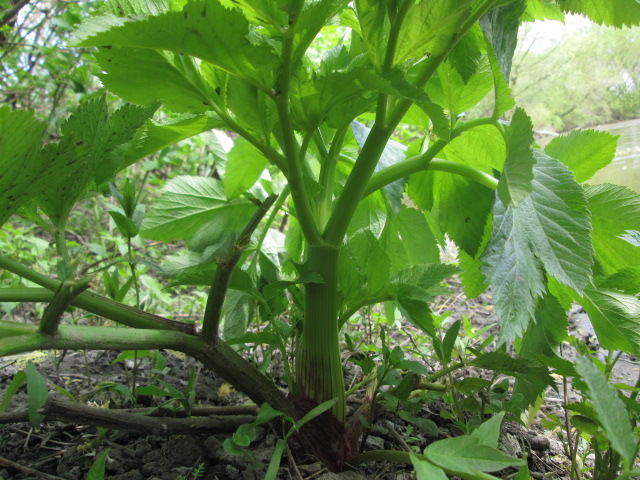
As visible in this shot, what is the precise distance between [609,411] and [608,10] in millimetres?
429

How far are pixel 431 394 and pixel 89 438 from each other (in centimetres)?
48

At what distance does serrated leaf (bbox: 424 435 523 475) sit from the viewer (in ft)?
1.30

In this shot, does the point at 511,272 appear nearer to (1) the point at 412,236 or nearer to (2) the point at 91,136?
(1) the point at 412,236

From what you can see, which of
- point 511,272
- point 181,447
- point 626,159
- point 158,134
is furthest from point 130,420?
point 626,159

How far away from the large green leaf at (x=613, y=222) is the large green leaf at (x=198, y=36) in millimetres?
464

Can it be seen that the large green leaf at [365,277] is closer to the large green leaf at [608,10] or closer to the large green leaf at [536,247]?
the large green leaf at [536,247]

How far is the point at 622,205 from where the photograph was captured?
60 cm

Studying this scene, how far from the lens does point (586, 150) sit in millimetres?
665

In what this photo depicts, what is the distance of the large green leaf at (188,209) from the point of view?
2.60ft

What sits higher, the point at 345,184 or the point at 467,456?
the point at 345,184

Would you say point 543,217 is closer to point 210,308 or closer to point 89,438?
point 210,308

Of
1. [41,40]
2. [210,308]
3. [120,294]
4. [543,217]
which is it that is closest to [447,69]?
[543,217]

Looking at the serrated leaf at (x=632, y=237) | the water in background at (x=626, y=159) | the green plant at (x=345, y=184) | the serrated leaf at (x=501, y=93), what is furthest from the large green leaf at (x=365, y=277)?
the water in background at (x=626, y=159)

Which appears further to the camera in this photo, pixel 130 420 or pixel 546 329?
pixel 546 329
